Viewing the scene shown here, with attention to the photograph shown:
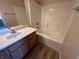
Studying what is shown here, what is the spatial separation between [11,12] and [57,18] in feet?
5.63

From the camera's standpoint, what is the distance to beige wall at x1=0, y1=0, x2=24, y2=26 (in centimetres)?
154

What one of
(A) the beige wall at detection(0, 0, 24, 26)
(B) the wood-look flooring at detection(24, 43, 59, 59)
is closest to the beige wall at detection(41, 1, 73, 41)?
(B) the wood-look flooring at detection(24, 43, 59, 59)

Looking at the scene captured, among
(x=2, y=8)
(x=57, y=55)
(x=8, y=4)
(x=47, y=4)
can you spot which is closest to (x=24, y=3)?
(x=8, y=4)

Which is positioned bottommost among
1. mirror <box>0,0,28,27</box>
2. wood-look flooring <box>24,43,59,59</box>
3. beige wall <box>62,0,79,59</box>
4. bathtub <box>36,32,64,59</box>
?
wood-look flooring <box>24,43,59,59</box>

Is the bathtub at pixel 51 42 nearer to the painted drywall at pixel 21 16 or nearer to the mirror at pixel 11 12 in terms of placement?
the painted drywall at pixel 21 16

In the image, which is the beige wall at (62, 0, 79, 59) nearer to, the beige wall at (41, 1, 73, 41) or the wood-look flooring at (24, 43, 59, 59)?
the wood-look flooring at (24, 43, 59, 59)

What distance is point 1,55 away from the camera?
3.38 ft

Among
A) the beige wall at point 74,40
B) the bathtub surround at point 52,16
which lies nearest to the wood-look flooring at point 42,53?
the bathtub surround at point 52,16

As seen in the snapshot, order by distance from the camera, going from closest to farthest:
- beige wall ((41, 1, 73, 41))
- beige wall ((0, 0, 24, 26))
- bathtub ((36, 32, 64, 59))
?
beige wall ((0, 0, 24, 26)) < bathtub ((36, 32, 64, 59)) < beige wall ((41, 1, 73, 41))

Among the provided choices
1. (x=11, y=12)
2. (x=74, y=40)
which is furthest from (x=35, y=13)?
(x=74, y=40)

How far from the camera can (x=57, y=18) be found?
7.97 ft

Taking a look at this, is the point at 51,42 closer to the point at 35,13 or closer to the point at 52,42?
the point at 52,42

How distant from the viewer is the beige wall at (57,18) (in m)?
2.13

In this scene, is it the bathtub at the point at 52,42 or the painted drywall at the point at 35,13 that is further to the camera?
the painted drywall at the point at 35,13
